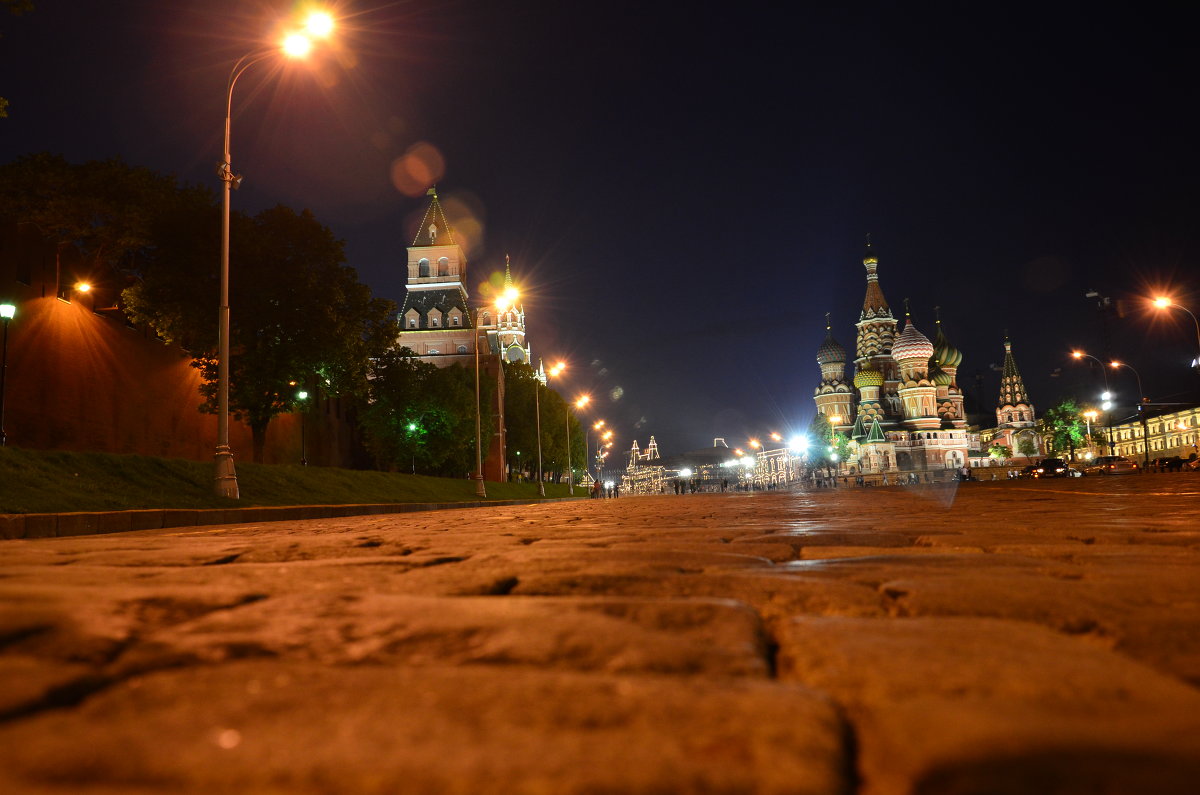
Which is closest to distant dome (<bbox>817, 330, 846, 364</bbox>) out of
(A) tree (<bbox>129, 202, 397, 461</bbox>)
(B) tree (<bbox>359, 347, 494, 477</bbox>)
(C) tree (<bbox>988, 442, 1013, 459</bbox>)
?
(C) tree (<bbox>988, 442, 1013, 459</bbox>)

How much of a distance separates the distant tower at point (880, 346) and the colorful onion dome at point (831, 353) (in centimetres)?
382

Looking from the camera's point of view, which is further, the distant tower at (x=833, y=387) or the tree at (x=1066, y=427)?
the distant tower at (x=833, y=387)

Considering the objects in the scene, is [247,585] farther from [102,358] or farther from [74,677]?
[102,358]

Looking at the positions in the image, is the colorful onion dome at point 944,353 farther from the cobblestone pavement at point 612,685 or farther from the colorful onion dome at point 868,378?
the cobblestone pavement at point 612,685

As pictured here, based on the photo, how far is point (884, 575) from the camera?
9.31 ft

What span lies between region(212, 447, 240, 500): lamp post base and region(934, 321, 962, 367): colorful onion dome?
129453mm

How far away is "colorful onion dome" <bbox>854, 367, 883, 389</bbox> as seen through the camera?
4717 inches

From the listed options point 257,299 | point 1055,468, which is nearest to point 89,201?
point 257,299

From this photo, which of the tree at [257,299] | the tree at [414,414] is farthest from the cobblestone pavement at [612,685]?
the tree at [414,414]

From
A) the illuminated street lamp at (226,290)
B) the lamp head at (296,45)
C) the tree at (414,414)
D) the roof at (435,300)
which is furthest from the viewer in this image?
the roof at (435,300)

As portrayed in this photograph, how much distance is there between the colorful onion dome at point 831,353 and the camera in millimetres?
131375

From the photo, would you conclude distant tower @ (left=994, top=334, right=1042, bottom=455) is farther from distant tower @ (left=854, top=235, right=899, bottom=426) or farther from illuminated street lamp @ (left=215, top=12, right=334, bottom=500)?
illuminated street lamp @ (left=215, top=12, right=334, bottom=500)

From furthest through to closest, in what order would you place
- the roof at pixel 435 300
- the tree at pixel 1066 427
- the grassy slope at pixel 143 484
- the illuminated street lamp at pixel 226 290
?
the roof at pixel 435 300, the tree at pixel 1066 427, the illuminated street lamp at pixel 226 290, the grassy slope at pixel 143 484

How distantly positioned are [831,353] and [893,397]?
1423 cm
